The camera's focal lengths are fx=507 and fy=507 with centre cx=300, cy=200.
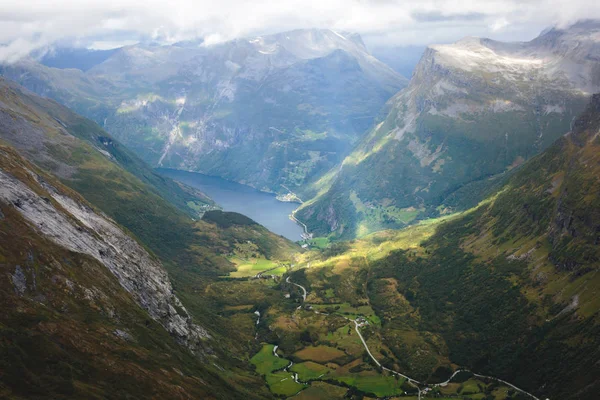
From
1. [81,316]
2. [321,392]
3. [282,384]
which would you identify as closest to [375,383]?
[321,392]

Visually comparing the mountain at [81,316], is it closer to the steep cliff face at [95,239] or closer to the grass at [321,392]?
the steep cliff face at [95,239]

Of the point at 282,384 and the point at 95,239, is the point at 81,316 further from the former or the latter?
the point at 282,384

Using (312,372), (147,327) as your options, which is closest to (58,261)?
(147,327)

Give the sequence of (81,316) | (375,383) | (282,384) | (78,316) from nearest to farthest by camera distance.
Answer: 1. (78,316)
2. (81,316)
3. (282,384)
4. (375,383)

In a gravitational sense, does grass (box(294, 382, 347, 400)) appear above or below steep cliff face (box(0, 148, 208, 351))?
below

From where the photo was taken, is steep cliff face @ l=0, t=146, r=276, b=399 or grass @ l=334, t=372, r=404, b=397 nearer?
steep cliff face @ l=0, t=146, r=276, b=399

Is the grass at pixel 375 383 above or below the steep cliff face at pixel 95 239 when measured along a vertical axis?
below

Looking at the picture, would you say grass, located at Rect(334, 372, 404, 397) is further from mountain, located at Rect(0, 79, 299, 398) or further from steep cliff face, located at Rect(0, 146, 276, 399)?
steep cliff face, located at Rect(0, 146, 276, 399)

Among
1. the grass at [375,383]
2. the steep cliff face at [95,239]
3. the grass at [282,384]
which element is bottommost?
the grass at [375,383]

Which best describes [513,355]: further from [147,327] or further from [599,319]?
[147,327]

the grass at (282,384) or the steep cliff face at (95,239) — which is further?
the grass at (282,384)

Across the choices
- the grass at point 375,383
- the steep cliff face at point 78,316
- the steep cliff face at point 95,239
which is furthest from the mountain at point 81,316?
the grass at point 375,383

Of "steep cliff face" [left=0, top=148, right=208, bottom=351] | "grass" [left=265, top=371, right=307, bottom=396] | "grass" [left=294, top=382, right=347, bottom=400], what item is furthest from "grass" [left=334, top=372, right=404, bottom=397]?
"steep cliff face" [left=0, top=148, right=208, bottom=351]
